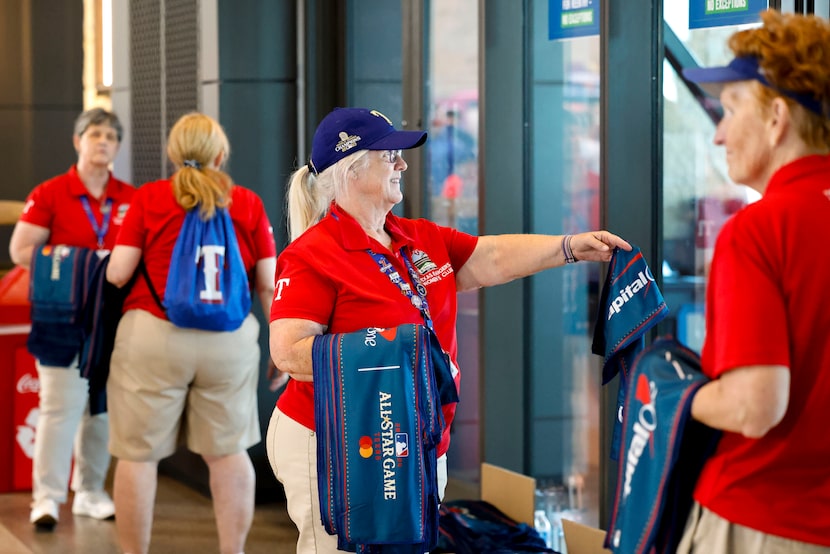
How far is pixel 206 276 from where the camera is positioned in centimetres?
427

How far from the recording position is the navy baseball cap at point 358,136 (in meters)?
2.86

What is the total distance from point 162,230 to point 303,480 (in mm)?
1744

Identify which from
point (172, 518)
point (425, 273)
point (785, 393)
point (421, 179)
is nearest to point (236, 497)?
point (172, 518)

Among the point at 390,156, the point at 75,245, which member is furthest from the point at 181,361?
the point at 390,156

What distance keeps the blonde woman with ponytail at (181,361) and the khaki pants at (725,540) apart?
264 centimetres

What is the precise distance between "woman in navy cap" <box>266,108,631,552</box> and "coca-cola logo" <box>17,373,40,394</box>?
3.66 meters

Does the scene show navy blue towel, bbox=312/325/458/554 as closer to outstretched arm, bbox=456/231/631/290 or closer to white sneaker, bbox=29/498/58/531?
outstretched arm, bbox=456/231/631/290

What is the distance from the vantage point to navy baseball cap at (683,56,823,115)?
1906mm

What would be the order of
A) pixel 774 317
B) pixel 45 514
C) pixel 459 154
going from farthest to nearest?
pixel 45 514
pixel 459 154
pixel 774 317

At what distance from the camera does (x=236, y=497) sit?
15.0ft

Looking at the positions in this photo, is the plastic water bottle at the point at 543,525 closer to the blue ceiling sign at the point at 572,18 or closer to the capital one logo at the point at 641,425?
the blue ceiling sign at the point at 572,18

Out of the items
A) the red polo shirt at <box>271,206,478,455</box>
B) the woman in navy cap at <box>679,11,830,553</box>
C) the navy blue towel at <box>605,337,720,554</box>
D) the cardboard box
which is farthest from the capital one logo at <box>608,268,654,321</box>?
the cardboard box

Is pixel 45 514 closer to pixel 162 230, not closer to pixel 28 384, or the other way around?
pixel 28 384

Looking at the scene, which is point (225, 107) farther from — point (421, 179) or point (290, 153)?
point (421, 179)
